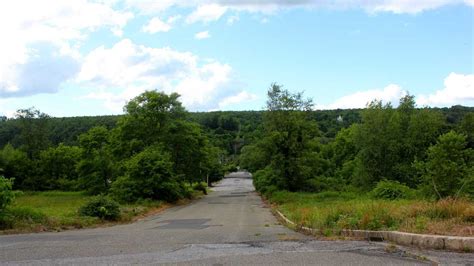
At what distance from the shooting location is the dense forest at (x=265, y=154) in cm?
4053

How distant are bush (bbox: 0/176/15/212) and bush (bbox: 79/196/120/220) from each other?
4.95 meters

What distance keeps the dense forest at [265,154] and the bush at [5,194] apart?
61.1ft

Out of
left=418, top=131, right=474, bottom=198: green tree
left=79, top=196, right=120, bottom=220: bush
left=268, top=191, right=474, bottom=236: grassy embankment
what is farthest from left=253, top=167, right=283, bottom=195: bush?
left=268, top=191, right=474, bottom=236: grassy embankment

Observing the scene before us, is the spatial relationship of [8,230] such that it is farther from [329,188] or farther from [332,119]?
[332,119]

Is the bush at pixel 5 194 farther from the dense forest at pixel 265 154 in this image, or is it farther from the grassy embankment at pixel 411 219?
the dense forest at pixel 265 154

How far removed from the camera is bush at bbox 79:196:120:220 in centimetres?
2175

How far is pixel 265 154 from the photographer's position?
152ft

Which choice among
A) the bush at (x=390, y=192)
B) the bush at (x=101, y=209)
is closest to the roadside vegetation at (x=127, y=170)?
the bush at (x=101, y=209)

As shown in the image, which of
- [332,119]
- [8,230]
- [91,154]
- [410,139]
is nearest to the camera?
[8,230]

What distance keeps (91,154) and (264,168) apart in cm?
2056

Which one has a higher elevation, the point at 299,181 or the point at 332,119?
the point at 332,119

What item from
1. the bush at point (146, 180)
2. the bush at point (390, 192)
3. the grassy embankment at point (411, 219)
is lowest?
A: the bush at point (390, 192)

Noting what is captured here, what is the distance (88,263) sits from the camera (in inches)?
349

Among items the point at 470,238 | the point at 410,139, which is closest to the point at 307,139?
the point at 410,139
